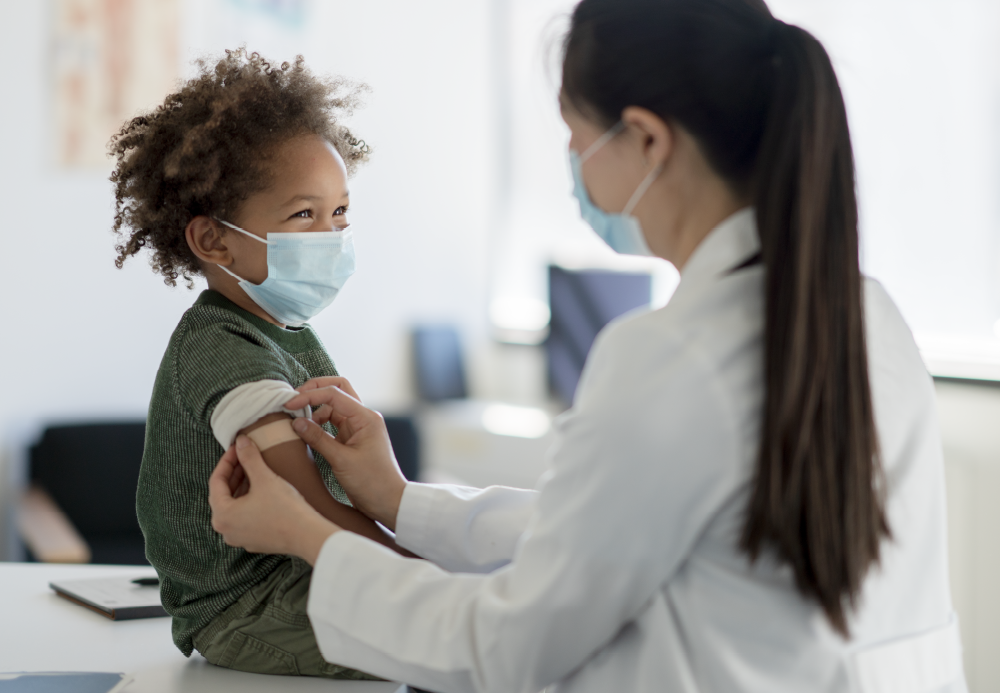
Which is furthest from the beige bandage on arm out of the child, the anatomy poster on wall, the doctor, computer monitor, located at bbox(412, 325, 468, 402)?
computer monitor, located at bbox(412, 325, 468, 402)

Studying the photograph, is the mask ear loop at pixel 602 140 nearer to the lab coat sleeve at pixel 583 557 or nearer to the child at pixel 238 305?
the lab coat sleeve at pixel 583 557

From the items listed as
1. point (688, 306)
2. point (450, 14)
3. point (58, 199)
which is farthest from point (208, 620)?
point (450, 14)

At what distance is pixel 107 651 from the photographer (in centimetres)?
119

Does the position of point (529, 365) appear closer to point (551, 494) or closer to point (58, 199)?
point (58, 199)

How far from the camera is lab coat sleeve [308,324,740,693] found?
78cm

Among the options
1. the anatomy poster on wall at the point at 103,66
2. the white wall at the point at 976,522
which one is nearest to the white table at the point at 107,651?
the anatomy poster on wall at the point at 103,66

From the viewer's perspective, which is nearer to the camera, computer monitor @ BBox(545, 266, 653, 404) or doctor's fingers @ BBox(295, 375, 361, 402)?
doctor's fingers @ BBox(295, 375, 361, 402)

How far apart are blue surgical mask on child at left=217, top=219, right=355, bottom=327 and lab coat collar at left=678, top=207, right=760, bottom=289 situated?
56 cm

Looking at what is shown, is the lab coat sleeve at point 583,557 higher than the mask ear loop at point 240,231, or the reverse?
the mask ear loop at point 240,231

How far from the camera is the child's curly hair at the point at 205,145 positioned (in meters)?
1.20

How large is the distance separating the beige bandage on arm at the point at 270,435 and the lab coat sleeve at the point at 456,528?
0.60 ft

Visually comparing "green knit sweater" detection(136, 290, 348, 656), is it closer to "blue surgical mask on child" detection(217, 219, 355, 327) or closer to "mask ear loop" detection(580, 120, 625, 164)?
"blue surgical mask on child" detection(217, 219, 355, 327)

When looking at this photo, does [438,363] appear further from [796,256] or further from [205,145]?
[796,256]

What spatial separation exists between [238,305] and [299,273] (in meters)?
0.09
